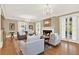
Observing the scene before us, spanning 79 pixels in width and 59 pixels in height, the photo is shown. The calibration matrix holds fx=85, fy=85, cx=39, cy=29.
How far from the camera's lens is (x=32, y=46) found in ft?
8.27

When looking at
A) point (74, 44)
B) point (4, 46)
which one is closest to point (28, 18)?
point (4, 46)

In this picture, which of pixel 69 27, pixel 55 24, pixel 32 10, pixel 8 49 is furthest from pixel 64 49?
pixel 8 49

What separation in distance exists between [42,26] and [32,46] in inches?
28.2

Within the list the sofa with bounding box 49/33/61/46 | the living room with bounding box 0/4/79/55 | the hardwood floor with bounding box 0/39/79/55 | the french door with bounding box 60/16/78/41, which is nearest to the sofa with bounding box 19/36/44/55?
the living room with bounding box 0/4/79/55

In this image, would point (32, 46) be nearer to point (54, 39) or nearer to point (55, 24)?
point (54, 39)

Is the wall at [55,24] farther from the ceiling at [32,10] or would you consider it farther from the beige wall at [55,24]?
the ceiling at [32,10]

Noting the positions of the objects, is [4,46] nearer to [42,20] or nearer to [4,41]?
[4,41]

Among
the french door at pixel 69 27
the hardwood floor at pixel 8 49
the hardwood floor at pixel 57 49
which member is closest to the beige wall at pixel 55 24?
the french door at pixel 69 27

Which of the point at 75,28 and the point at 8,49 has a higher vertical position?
the point at 75,28

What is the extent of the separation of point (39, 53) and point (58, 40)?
76cm

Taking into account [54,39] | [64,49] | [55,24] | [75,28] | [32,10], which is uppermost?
[32,10]

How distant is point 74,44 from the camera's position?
8.46 feet

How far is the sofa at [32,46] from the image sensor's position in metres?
2.42

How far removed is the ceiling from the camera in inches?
95.5
